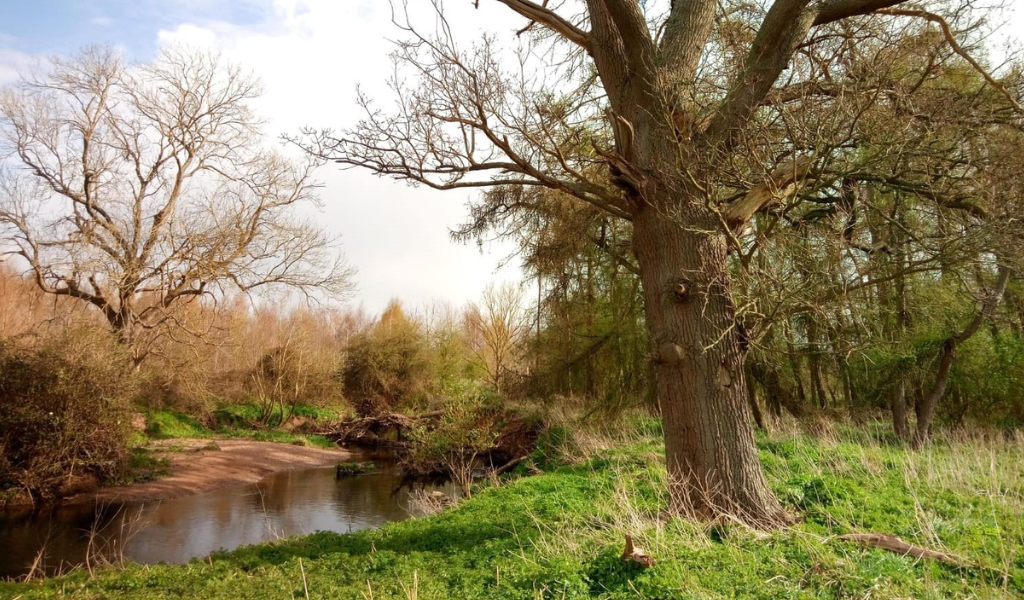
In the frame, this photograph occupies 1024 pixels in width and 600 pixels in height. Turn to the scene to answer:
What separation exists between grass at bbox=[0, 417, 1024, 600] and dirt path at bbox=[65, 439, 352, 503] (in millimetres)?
7577

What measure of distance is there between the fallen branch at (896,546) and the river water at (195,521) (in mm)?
6345

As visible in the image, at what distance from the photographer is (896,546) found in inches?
165

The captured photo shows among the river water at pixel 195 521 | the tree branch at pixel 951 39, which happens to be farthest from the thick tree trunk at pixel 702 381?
the river water at pixel 195 521

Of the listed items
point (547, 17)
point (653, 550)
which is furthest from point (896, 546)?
point (547, 17)

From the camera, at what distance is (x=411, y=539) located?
20.7 ft

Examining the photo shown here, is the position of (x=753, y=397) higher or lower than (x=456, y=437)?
higher

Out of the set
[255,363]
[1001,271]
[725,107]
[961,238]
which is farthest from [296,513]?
[255,363]

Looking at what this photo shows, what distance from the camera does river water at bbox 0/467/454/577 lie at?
28.0 ft

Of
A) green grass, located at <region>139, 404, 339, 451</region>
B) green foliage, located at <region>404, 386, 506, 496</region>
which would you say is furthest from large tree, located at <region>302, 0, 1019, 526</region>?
green grass, located at <region>139, 404, 339, 451</region>

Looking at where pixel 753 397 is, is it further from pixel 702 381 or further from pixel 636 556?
pixel 636 556

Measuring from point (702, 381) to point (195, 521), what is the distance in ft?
32.6

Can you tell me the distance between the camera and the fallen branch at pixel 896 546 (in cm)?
396

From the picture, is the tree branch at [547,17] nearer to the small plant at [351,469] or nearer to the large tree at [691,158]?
the large tree at [691,158]

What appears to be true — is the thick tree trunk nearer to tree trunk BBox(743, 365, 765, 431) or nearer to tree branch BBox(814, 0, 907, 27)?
tree branch BBox(814, 0, 907, 27)
